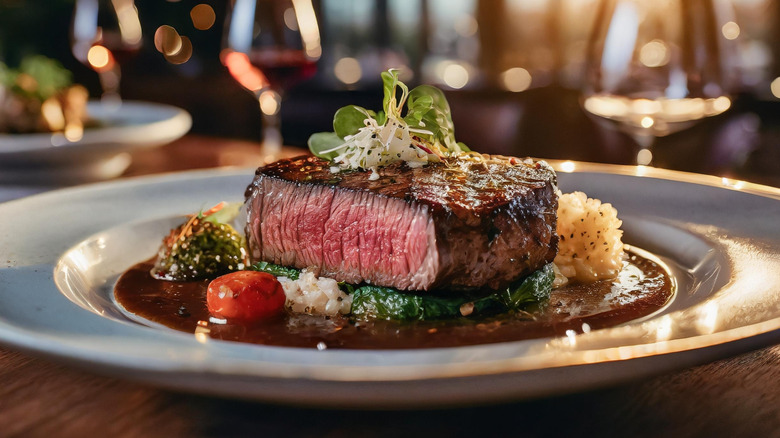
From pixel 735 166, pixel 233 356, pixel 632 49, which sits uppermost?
pixel 632 49

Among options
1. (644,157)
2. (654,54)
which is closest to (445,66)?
(644,157)

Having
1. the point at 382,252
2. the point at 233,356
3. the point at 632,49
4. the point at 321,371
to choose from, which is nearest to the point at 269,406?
the point at 233,356

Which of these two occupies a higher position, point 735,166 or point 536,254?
point 536,254

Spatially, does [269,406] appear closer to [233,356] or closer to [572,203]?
[233,356]

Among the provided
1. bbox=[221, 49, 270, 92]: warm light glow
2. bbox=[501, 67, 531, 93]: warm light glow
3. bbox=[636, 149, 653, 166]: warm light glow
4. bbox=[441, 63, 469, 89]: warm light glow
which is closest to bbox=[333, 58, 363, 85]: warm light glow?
bbox=[441, 63, 469, 89]: warm light glow

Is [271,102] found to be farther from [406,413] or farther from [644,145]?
[406,413]

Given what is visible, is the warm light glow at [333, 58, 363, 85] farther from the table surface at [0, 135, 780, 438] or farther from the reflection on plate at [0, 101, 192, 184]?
the table surface at [0, 135, 780, 438]

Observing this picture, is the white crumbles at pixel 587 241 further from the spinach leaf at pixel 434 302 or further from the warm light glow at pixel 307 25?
the warm light glow at pixel 307 25
